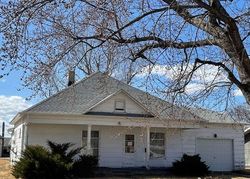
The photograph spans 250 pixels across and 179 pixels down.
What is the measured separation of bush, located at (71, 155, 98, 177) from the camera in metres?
23.6

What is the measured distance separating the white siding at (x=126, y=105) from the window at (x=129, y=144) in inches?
73.4

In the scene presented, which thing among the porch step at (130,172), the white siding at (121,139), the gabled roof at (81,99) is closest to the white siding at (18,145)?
the white siding at (121,139)

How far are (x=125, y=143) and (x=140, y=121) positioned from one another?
2.61 meters

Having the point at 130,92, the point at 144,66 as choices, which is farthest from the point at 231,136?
the point at 144,66

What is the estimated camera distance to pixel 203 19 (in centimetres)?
1163

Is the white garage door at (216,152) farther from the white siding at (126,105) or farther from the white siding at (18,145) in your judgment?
the white siding at (18,145)

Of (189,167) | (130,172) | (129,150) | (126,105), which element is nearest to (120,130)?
(129,150)

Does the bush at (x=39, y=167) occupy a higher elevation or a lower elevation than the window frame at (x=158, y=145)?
lower

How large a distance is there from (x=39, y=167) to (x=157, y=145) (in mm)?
10535

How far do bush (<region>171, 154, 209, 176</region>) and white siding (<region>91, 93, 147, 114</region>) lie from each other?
384 cm

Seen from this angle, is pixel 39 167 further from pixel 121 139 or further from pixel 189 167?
pixel 189 167

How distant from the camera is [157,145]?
30.4 metres

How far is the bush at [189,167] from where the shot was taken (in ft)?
90.3

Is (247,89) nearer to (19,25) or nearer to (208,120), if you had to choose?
(19,25)
